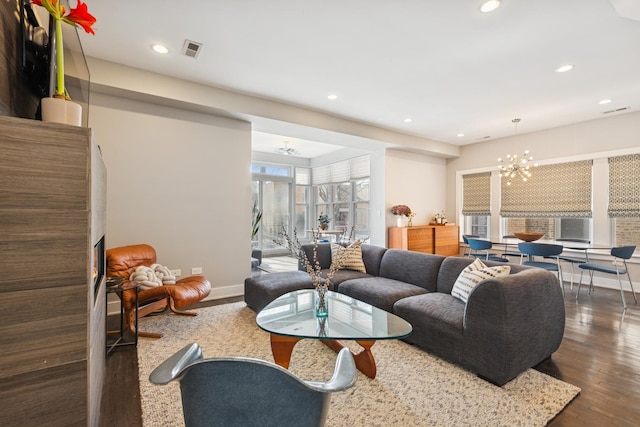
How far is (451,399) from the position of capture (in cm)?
191

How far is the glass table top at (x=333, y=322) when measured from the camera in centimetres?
193

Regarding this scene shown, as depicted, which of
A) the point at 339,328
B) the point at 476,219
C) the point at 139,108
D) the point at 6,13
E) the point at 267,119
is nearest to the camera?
the point at 6,13

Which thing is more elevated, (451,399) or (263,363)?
(263,363)

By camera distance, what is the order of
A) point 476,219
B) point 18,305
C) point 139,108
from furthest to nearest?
1. point 476,219
2. point 139,108
3. point 18,305

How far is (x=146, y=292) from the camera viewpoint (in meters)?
2.88

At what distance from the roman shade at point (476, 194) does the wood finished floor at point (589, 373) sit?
345 cm

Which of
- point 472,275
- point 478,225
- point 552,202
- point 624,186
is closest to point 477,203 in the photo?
point 478,225

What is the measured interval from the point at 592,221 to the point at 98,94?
7.83 m

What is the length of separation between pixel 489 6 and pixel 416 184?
15.6ft

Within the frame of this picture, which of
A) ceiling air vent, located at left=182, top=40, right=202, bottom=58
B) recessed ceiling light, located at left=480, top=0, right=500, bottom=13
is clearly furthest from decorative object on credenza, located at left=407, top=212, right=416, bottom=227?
ceiling air vent, located at left=182, top=40, right=202, bottom=58

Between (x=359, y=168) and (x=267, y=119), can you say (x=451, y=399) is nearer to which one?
(x=267, y=119)

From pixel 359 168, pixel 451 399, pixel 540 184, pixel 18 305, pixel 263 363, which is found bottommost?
pixel 451 399

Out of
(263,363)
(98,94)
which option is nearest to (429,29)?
(263,363)

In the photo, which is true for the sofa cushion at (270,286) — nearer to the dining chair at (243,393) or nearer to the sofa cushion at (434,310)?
the sofa cushion at (434,310)
